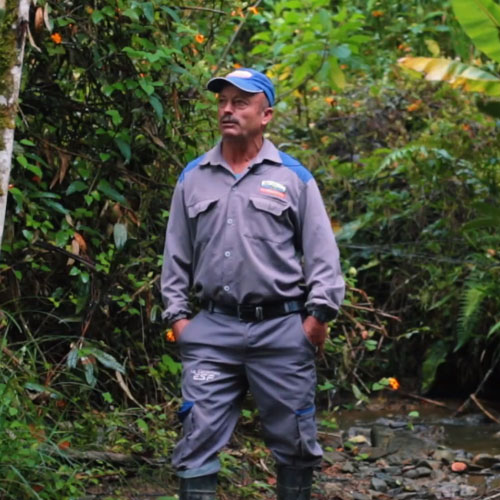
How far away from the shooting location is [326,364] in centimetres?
666

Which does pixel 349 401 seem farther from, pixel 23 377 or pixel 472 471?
pixel 23 377

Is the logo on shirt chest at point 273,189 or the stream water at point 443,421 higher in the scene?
the logo on shirt chest at point 273,189

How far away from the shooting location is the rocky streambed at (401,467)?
614 cm

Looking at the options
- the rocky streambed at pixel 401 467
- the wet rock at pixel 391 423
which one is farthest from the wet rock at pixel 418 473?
the wet rock at pixel 391 423

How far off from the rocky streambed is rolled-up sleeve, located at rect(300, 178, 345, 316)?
187cm

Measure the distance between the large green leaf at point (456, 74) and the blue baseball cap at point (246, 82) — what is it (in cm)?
214

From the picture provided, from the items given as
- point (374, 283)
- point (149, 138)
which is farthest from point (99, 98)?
point (374, 283)

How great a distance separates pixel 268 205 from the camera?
172 inches

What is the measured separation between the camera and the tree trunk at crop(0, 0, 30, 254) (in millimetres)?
3924

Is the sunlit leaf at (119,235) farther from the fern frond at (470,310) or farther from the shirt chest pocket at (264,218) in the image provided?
the fern frond at (470,310)

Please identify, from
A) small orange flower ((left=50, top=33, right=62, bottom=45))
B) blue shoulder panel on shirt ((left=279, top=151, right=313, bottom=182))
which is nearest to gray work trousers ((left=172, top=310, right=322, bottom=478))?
blue shoulder panel on shirt ((left=279, top=151, right=313, bottom=182))

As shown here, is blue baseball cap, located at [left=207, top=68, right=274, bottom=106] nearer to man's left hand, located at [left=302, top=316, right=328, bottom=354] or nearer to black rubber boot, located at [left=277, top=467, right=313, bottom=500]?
man's left hand, located at [left=302, top=316, right=328, bottom=354]

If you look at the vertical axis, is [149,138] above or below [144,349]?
above

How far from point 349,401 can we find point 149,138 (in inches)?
139
